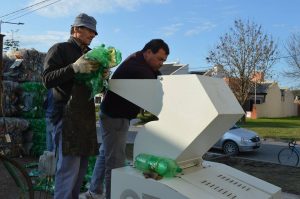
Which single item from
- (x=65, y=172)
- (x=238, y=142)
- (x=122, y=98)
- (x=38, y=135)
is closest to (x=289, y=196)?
(x=122, y=98)

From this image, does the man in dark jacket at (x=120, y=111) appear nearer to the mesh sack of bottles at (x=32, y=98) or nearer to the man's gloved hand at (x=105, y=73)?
the man's gloved hand at (x=105, y=73)

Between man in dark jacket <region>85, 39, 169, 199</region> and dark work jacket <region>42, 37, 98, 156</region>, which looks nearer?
dark work jacket <region>42, 37, 98, 156</region>

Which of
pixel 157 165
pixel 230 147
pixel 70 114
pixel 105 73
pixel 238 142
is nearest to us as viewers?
pixel 157 165

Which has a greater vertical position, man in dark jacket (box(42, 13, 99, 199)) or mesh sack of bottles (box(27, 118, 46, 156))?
man in dark jacket (box(42, 13, 99, 199))

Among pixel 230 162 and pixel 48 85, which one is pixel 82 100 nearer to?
pixel 48 85

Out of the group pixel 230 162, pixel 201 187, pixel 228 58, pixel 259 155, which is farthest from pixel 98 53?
pixel 228 58

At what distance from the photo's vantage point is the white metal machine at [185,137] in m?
2.63

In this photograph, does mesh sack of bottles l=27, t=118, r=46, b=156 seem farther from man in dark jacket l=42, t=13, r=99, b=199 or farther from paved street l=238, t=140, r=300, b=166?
paved street l=238, t=140, r=300, b=166

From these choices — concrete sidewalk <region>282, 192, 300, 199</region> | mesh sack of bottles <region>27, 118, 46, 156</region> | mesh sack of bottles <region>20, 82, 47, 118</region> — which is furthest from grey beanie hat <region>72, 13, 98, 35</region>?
mesh sack of bottles <region>27, 118, 46, 156</region>

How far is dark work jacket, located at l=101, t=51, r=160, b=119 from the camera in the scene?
11.4 ft

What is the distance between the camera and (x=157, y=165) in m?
2.70

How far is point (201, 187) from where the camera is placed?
2.67m

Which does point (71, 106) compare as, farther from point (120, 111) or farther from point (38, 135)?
point (38, 135)

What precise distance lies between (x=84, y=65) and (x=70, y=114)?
47 cm
